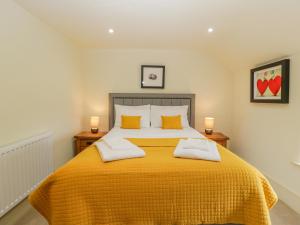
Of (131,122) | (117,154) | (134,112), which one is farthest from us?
(134,112)

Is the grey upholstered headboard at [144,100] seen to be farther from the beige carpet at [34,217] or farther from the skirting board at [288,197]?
the beige carpet at [34,217]

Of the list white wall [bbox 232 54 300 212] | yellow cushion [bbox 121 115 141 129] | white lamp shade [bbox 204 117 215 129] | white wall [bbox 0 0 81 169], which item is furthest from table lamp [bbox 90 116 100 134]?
white wall [bbox 232 54 300 212]

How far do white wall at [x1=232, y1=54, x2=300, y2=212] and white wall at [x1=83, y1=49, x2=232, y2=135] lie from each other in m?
0.36

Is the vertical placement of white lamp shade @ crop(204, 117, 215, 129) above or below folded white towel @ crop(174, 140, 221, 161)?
above

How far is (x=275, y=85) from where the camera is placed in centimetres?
256

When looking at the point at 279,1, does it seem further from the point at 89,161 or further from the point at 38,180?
the point at 38,180

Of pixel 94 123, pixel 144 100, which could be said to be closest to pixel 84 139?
pixel 94 123

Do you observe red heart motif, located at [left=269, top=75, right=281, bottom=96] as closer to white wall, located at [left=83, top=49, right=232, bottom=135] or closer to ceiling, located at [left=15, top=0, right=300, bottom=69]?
ceiling, located at [left=15, top=0, right=300, bottom=69]

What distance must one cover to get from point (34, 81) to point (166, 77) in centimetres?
232

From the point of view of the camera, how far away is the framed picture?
154 inches

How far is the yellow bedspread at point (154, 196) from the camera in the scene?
58.2 inches

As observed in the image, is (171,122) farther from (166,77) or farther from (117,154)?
(117,154)

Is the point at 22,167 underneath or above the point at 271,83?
underneath

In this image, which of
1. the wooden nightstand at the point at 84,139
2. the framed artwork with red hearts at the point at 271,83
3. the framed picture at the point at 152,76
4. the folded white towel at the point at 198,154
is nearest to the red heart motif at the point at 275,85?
the framed artwork with red hearts at the point at 271,83
